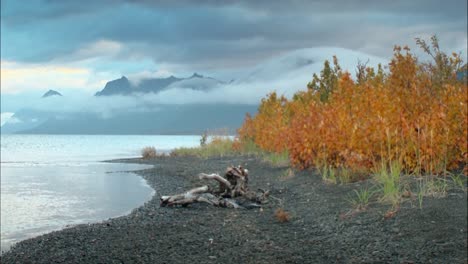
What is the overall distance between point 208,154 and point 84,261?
101 ft

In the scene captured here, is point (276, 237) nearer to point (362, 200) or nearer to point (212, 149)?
point (362, 200)

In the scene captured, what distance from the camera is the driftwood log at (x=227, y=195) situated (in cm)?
1234

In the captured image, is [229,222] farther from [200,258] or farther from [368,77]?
[368,77]

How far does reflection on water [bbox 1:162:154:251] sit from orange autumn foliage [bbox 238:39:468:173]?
17.2ft

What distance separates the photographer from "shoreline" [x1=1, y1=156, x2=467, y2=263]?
739cm

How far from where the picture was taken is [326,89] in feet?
87.3

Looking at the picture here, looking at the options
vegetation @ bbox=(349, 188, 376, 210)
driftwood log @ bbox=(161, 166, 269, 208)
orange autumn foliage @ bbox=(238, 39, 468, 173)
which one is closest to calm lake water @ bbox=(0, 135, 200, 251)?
driftwood log @ bbox=(161, 166, 269, 208)

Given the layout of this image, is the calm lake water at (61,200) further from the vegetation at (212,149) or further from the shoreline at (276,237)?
the vegetation at (212,149)

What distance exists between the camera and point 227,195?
1322 centimetres

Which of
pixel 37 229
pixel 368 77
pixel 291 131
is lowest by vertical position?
pixel 37 229

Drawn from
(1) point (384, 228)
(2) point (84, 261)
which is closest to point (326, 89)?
(1) point (384, 228)

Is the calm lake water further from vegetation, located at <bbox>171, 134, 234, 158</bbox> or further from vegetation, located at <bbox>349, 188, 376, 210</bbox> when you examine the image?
vegetation, located at <bbox>171, 134, 234, 158</bbox>

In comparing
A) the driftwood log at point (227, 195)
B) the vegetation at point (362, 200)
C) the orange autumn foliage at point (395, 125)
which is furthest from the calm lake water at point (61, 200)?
the vegetation at point (362, 200)

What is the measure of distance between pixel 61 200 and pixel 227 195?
653 centimetres
